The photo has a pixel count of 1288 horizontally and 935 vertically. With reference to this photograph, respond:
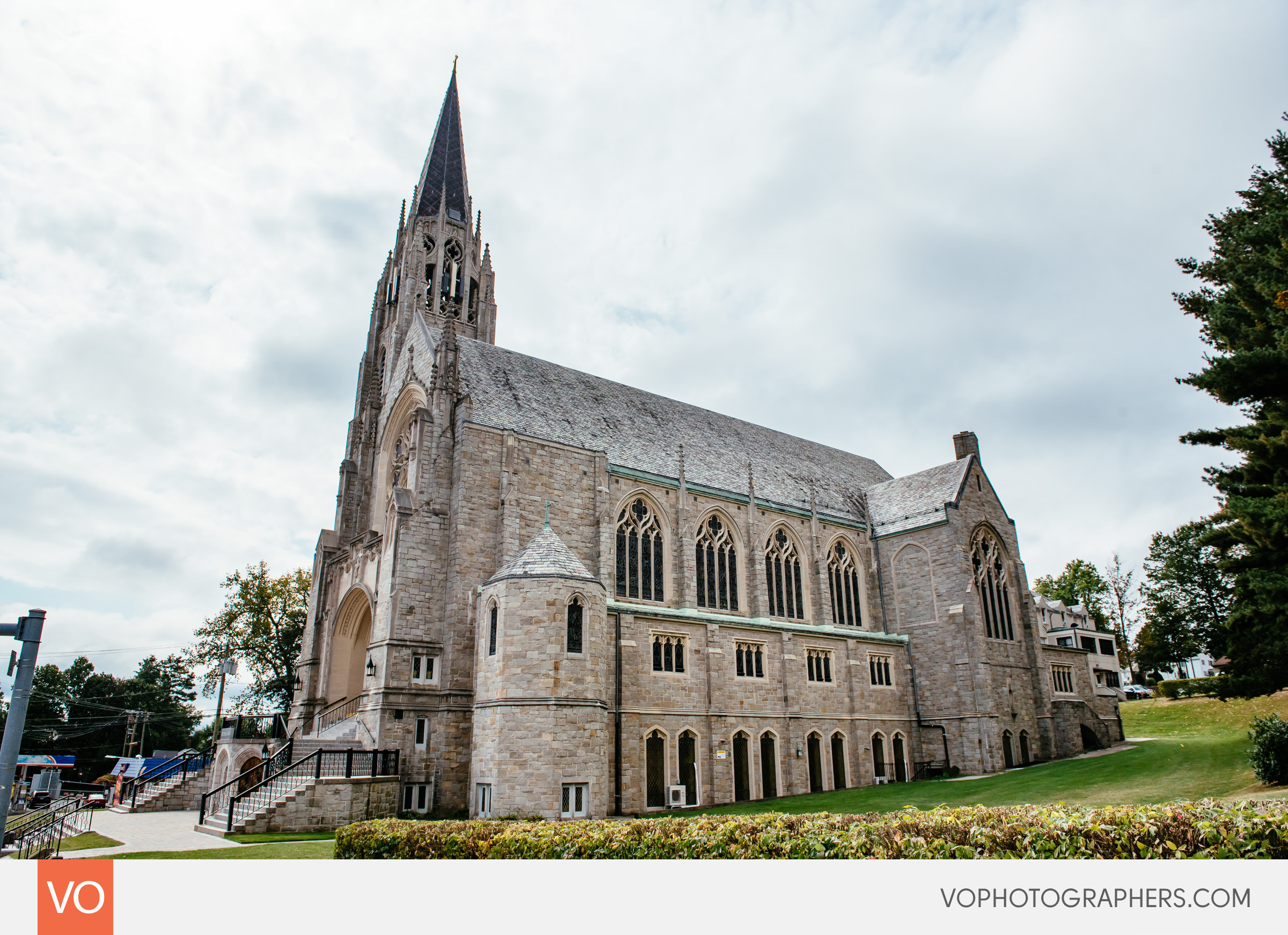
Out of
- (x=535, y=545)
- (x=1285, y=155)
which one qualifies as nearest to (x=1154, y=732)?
(x=1285, y=155)

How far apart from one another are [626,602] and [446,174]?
3181 cm

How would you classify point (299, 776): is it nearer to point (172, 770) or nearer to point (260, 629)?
point (172, 770)

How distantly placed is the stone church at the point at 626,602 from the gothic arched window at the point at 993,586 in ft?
0.61

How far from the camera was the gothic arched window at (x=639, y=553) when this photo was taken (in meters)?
30.2

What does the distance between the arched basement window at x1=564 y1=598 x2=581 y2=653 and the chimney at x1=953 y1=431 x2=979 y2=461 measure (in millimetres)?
25577

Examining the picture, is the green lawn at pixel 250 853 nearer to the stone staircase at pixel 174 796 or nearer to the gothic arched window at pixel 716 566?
the stone staircase at pixel 174 796

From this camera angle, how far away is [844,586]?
3797cm

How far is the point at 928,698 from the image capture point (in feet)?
116

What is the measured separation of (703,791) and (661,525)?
10394 mm

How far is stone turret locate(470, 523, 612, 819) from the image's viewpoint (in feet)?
Answer: 70.8

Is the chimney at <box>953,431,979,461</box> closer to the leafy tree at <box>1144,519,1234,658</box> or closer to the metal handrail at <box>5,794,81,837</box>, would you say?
the leafy tree at <box>1144,519,1234,658</box>
